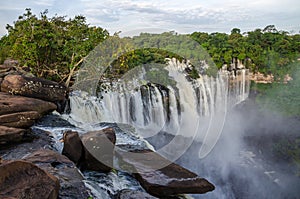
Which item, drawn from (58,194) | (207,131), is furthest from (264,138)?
(58,194)

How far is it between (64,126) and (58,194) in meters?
3.70

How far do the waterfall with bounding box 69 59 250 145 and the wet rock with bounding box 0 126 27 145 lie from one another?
2.51 metres

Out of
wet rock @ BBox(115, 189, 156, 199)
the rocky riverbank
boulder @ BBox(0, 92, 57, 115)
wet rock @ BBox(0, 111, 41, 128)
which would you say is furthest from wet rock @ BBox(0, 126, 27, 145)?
wet rock @ BBox(115, 189, 156, 199)

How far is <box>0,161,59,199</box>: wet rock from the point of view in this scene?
2.99 metres

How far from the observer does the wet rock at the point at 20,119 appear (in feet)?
20.1

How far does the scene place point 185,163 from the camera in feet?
38.3

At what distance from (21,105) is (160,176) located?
364 centimetres

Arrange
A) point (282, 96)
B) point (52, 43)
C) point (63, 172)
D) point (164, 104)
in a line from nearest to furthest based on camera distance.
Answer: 1. point (63, 172)
2. point (52, 43)
3. point (164, 104)
4. point (282, 96)

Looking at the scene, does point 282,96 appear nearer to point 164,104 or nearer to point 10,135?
point 164,104

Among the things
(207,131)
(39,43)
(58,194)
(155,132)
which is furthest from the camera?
(207,131)

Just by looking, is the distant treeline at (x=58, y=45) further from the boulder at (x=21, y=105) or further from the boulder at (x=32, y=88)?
the boulder at (x=21, y=105)

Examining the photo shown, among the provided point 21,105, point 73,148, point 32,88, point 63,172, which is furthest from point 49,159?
point 32,88

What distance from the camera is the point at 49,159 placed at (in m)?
4.57

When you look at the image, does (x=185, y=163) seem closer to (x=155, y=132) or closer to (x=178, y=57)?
(x=155, y=132)
